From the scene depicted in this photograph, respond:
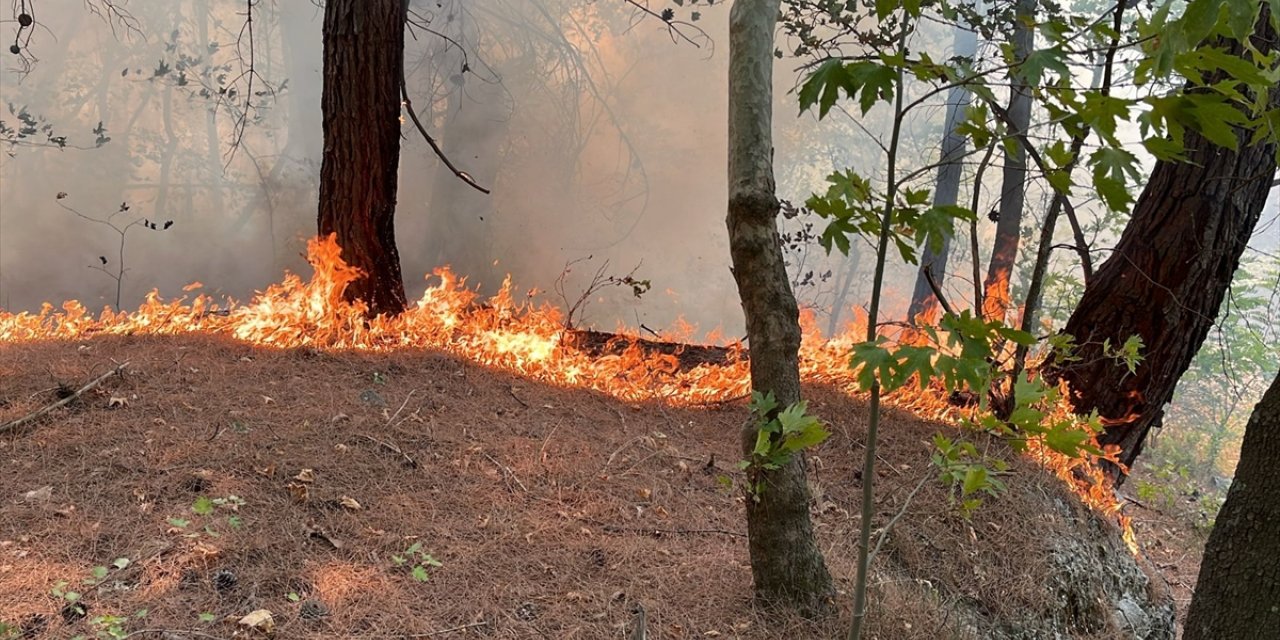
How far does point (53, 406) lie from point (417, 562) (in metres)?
2.02

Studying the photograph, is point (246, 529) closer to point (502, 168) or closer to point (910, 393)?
point (910, 393)

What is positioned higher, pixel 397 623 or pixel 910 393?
pixel 910 393

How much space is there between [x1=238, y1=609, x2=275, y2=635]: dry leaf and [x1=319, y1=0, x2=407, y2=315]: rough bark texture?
3270 mm

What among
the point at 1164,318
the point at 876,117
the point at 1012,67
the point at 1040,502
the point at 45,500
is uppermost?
the point at 876,117

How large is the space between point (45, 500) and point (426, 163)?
28.3 ft

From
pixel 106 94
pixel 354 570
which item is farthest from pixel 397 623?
pixel 106 94

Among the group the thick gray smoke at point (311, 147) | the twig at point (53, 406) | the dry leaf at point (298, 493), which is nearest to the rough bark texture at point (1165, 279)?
the dry leaf at point (298, 493)

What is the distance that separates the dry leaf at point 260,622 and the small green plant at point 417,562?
1.52ft

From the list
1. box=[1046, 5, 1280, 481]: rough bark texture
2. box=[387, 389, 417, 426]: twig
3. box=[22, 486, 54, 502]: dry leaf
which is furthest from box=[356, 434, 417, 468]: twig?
box=[1046, 5, 1280, 481]: rough bark texture

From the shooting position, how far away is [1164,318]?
423cm

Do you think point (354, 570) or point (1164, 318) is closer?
point (354, 570)

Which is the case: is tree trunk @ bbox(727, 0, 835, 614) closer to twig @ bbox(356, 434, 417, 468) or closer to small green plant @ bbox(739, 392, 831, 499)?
small green plant @ bbox(739, 392, 831, 499)

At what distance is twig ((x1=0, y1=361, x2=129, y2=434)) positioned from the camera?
3191 millimetres

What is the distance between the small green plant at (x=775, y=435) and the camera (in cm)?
203
